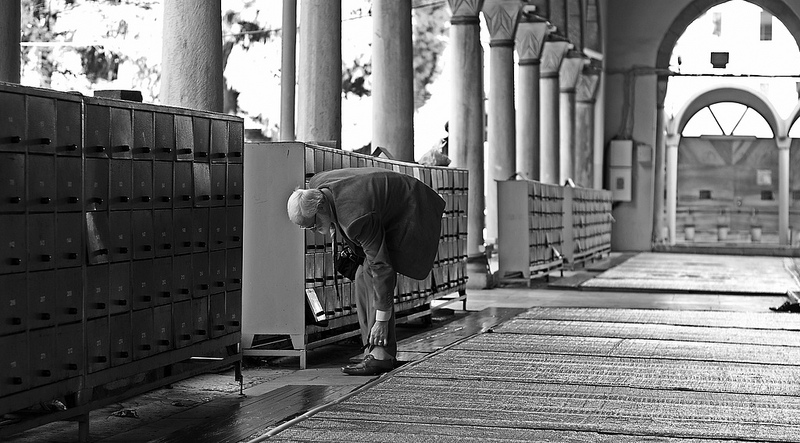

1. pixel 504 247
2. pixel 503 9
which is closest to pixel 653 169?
pixel 503 9

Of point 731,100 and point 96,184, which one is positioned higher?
point 731,100

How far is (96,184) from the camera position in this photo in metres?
5.41

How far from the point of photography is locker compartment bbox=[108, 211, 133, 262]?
18.2ft

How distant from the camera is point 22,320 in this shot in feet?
15.9

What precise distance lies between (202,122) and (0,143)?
78.5 inches

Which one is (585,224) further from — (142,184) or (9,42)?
(142,184)

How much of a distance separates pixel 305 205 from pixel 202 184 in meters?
0.70

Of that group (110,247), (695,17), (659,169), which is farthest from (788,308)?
(695,17)

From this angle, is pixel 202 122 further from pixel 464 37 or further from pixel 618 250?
pixel 618 250

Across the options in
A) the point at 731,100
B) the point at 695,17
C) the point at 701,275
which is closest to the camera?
the point at 701,275

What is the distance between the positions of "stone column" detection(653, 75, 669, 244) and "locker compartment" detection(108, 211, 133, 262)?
27.6 metres

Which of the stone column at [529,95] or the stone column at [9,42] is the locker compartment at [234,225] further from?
the stone column at [529,95]

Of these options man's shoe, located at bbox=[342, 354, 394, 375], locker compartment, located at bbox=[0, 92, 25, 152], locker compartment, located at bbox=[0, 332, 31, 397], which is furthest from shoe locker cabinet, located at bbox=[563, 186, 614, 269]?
locker compartment, located at bbox=[0, 92, 25, 152]

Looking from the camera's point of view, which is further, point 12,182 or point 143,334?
point 143,334
